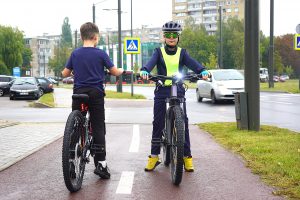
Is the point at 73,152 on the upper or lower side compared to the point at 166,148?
upper

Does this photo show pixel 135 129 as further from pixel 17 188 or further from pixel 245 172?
pixel 17 188

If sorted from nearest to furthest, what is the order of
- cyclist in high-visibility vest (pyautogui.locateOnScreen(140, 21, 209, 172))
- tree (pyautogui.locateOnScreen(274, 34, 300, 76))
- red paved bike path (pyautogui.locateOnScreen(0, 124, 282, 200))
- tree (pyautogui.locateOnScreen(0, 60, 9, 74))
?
red paved bike path (pyautogui.locateOnScreen(0, 124, 282, 200)), cyclist in high-visibility vest (pyautogui.locateOnScreen(140, 21, 209, 172)), tree (pyautogui.locateOnScreen(0, 60, 9, 74)), tree (pyautogui.locateOnScreen(274, 34, 300, 76))

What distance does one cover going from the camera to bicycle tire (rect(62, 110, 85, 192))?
4.64 metres

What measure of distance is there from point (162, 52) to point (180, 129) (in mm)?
1296

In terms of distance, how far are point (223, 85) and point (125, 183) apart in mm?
16021

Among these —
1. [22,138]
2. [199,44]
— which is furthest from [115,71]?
[199,44]

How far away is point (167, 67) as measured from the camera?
5.94 metres

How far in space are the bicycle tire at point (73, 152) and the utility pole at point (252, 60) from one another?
17.5 feet

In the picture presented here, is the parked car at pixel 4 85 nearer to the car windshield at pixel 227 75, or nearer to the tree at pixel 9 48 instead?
the car windshield at pixel 227 75

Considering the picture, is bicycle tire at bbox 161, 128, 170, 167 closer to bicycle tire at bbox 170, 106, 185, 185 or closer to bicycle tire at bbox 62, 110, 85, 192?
bicycle tire at bbox 170, 106, 185, 185

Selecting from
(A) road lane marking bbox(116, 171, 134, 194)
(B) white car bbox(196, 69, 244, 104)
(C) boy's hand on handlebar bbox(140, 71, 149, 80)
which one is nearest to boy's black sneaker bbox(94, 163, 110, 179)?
(A) road lane marking bbox(116, 171, 134, 194)

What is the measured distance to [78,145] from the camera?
195 inches

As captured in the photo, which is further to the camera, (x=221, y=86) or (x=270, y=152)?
(x=221, y=86)

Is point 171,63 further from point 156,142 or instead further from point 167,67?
point 156,142
